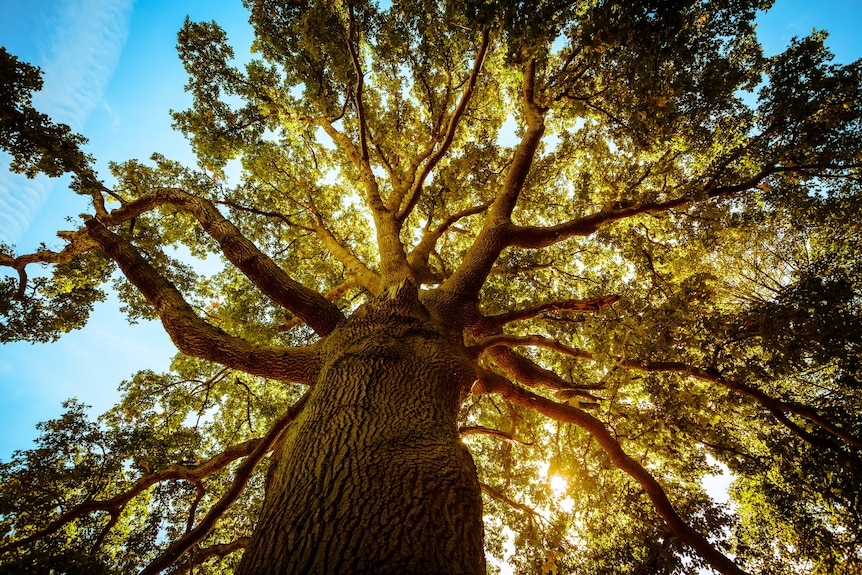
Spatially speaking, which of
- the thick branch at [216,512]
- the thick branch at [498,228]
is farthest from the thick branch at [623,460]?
the thick branch at [216,512]

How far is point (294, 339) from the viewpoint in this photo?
333 inches

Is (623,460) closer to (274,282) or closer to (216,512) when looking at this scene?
(216,512)

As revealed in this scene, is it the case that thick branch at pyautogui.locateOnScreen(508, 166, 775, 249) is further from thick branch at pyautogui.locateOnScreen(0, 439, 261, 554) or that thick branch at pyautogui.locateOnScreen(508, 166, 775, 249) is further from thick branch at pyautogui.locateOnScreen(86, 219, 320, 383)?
thick branch at pyautogui.locateOnScreen(0, 439, 261, 554)

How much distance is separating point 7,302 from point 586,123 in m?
11.9

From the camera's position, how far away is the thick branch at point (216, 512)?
3420 millimetres

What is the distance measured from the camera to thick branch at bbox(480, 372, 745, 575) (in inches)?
146

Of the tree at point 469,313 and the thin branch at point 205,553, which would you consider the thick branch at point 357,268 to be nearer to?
the tree at point 469,313

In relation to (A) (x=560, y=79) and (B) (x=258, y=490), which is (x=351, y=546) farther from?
(A) (x=560, y=79)

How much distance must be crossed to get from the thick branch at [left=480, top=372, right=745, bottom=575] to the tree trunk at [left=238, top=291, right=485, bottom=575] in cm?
141

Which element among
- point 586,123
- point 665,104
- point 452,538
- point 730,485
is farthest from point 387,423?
point 730,485

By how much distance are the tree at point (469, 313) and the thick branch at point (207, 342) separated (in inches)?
1.4

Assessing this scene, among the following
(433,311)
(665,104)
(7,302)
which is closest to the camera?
(665,104)

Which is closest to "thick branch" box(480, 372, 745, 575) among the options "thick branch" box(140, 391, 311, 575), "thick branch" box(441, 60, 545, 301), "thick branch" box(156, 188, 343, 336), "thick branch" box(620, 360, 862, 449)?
"thick branch" box(620, 360, 862, 449)

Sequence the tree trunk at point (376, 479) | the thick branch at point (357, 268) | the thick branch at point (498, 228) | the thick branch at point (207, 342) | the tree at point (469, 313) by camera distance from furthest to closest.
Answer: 1. the thick branch at point (357, 268)
2. the thick branch at point (498, 228)
3. the thick branch at point (207, 342)
4. the tree at point (469, 313)
5. the tree trunk at point (376, 479)
